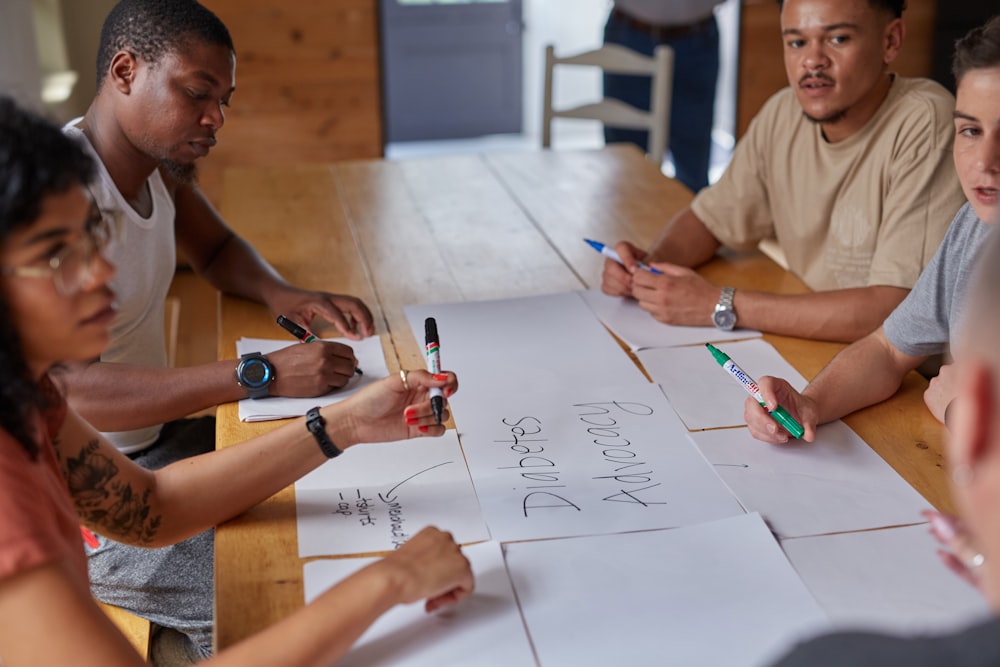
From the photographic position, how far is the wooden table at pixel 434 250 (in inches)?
42.6

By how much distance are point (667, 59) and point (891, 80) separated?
117 centimetres

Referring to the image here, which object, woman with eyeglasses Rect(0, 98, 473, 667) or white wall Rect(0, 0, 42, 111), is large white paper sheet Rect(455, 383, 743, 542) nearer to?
woman with eyeglasses Rect(0, 98, 473, 667)

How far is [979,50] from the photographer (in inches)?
48.8

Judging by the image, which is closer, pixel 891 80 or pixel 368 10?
pixel 891 80

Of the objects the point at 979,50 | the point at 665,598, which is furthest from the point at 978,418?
the point at 979,50

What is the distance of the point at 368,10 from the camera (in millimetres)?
3986

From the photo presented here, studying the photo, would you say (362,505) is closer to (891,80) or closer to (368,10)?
(891,80)

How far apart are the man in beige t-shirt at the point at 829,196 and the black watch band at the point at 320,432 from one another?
69 cm

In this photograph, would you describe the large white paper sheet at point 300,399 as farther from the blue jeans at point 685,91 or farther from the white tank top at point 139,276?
the blue jeans at point 685,91

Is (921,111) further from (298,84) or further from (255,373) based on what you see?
(298,84)

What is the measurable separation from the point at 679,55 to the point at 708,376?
102 inches

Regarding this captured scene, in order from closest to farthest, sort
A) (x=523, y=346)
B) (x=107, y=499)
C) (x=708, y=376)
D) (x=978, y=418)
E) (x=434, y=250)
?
1. (x=978, y=418)
2. (x=107, y=499)
3. (x=708, y=376)
4. (x=523, y=346)
5. (x=434, y=250)

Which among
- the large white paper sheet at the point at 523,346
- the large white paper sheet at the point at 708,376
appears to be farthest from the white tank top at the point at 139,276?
the large white paper sheet at the point at 708,376

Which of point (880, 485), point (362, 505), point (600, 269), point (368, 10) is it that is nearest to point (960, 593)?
point (880, 485)
